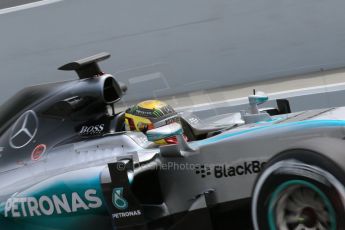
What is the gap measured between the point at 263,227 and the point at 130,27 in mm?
7721

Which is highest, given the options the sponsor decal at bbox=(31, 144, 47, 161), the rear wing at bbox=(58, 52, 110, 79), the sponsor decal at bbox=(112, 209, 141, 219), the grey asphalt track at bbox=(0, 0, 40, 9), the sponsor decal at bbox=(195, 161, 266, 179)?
the grey asphalt track at bbox=(0, 0, 40, 9)

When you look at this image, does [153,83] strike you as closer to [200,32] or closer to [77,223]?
[77,223]

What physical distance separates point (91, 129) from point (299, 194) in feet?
6.55

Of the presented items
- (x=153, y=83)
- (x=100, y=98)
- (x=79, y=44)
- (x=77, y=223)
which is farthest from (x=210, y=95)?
(x=79, y=44)

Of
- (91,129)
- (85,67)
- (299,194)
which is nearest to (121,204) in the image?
(91,129)

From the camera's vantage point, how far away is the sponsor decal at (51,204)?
156 inches

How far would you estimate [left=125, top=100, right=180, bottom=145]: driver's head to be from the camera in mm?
4715

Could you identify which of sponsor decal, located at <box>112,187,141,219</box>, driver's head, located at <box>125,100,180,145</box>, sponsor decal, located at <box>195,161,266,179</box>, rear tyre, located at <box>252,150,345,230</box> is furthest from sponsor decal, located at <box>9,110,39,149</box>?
rear tyre, located at <box>252,150,345,230</box>

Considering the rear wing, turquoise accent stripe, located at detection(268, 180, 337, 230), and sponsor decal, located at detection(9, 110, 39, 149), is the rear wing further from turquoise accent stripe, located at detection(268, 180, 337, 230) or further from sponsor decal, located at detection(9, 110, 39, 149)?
turquoise accent stripe, located at detection(268, 180, 337, 230)

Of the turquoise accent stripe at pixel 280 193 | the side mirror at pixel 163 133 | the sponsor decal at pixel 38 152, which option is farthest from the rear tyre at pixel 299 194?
the sponsor decal at pixel 38 152

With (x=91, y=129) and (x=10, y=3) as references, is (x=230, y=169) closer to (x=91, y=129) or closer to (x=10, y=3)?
(x=91, y=129)

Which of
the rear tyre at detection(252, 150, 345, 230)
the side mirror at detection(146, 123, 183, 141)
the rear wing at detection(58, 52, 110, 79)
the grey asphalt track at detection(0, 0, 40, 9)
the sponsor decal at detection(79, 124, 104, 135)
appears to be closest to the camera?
the rear tyre at detection(252, 150, 345, 230)

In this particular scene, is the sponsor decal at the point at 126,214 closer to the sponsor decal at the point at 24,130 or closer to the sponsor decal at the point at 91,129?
the sponsor decal at the point at 91,129

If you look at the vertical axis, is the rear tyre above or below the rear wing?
below
